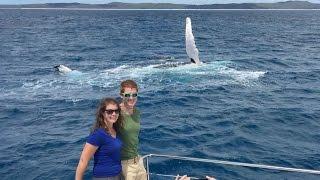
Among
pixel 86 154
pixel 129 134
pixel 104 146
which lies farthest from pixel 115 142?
pixel 129 134

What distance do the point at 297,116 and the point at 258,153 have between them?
23.8ft

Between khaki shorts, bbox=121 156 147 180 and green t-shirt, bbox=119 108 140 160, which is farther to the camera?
khaki shorts, bbox=121 156 147 180

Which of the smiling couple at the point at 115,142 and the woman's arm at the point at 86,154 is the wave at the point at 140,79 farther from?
the woman's arm at the point at 86,154

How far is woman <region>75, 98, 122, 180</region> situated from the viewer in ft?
23.3

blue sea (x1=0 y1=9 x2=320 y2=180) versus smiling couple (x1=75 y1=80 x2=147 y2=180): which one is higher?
smiling couple (x1=75 y1=80 x2=147 y2=180)

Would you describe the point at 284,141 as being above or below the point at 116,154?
below

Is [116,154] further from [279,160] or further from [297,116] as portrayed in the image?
[297,116]

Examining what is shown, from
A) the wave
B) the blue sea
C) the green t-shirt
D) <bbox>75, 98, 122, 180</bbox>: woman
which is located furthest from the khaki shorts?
the wave

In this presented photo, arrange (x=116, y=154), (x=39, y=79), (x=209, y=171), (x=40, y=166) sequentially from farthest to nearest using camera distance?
1. (x=39, y=79)
2. (x=40, y=166)
3. (x=209, y=171)
4. (x=116, y=154)

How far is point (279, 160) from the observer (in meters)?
17.0

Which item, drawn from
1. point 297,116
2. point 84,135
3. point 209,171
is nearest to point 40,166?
point 84,135

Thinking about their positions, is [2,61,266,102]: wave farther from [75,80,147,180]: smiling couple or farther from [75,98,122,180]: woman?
[75,98,122,180]: woman

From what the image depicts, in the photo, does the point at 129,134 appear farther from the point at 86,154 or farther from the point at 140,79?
the point at 140,79

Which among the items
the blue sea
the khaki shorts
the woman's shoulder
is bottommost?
the blue sea
